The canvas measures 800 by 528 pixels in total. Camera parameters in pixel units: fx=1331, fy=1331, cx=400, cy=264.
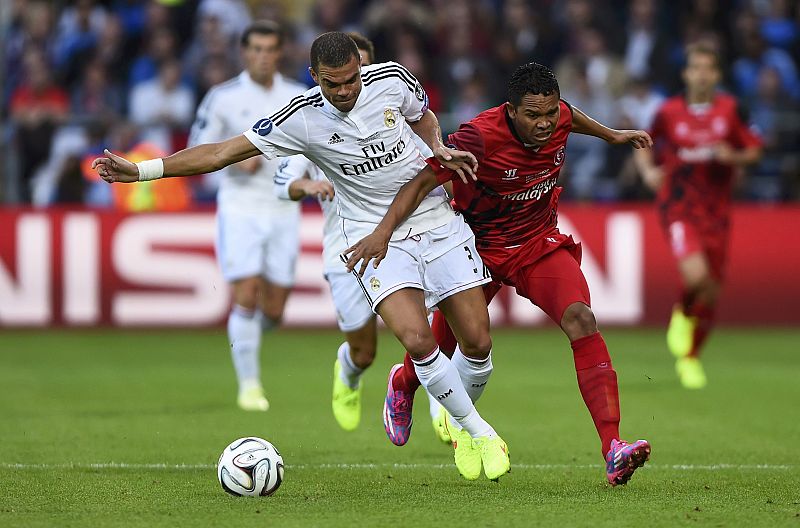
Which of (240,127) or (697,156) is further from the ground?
(240,127)

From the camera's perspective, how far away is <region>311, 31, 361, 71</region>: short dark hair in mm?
6430

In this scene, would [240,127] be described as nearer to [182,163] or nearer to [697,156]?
[182,163]

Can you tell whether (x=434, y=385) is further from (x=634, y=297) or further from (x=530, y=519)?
(x=634, y=297)

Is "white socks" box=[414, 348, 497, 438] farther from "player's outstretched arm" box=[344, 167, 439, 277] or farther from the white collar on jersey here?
the white collar on jersey

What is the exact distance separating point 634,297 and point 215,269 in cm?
477

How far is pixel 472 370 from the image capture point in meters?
7.29

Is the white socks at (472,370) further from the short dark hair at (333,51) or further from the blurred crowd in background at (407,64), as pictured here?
the blurred crowd in background at (407,64)

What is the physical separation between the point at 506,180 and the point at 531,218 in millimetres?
362

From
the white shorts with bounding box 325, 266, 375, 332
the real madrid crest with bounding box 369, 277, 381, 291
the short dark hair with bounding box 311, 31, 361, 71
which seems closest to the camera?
the short dark hair with bounding box 311, 31, 361, 71

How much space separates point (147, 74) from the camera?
17.2 m

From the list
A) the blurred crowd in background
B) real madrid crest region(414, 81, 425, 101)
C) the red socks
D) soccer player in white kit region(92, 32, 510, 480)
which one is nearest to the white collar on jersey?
soccer player in white kit region(92, 32, 510, 480)

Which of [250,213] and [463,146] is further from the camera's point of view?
[250,213]

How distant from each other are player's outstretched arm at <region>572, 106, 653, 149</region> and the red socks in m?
1.08

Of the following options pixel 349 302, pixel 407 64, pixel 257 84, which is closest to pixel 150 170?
pixel 349 302
